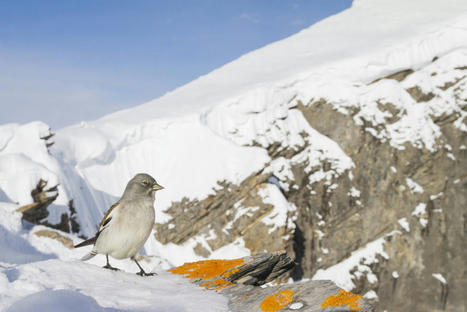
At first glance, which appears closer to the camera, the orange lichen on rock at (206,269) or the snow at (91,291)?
the snow at (91,291)

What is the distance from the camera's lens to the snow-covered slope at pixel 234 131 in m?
28.1

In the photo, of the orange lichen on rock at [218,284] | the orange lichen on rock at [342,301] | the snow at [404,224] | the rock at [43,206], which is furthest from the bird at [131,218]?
the snow at [404,224]

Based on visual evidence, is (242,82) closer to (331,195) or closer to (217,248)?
(331,195)

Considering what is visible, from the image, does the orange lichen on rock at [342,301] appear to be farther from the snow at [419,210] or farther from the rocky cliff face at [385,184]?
the snow at [419,210]

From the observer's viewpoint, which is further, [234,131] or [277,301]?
[234,131]

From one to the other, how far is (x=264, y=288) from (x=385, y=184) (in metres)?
34.6

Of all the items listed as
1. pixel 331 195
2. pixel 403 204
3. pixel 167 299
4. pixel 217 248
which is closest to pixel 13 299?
pixel 167 299

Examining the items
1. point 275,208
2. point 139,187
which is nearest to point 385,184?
point 275,208

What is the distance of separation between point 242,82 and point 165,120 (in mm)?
11325

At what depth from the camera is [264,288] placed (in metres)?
4.99

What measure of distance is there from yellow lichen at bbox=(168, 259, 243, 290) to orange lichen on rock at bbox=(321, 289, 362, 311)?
163cm

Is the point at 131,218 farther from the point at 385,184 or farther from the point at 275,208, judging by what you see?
the point at 385,184

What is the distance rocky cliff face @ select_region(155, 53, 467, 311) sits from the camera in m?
34.9

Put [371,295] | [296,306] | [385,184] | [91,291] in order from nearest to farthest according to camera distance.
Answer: [296,306]
[91,291]
[371,295]
[385,184]
